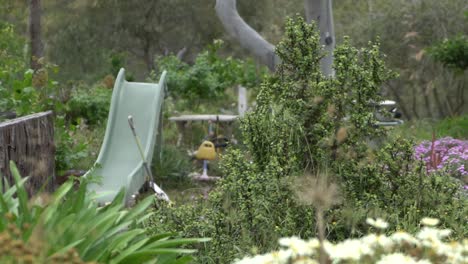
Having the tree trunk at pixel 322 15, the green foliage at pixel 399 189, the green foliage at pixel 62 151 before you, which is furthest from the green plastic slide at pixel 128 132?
the green foliage at pixel 399 189

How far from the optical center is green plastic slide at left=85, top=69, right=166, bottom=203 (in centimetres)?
930

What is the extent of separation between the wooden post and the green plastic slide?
6.85 feet

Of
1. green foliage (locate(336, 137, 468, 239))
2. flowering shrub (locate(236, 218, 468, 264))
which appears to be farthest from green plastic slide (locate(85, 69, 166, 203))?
flowering shrub (locate(236, 218, 468, 264))

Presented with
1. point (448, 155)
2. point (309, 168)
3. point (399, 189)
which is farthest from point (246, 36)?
point (399, 189)

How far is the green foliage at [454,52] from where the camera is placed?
1290 centimetres

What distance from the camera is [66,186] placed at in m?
4.29

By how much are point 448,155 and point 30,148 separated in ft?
13.6

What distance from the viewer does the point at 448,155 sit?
8.31m

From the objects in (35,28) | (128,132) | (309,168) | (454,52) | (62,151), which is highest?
(35,28)

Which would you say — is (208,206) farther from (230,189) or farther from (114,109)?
(114,109)

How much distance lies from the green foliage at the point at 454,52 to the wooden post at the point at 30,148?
7838 millimetres

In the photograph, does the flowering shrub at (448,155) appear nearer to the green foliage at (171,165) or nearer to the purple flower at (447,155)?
the purple flower at (447,155)

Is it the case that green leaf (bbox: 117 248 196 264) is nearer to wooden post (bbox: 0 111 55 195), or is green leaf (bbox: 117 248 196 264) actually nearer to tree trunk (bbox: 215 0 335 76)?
wooden post (bbox: 0 111 55 195)

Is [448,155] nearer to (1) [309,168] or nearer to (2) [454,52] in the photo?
(1) [309,168]
